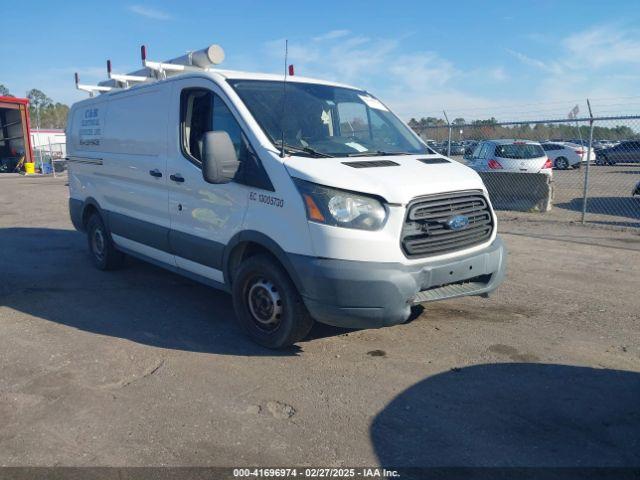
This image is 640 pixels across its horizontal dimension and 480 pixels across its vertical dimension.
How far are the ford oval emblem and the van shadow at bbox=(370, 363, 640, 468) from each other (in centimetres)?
109

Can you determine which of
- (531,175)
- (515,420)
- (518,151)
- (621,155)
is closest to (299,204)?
(515,420)

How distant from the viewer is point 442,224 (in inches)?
168

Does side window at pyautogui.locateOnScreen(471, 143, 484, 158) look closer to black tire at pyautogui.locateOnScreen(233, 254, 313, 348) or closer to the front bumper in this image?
the front bumper

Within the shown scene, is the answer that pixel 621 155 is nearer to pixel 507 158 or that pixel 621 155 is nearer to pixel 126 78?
pixel 507 158

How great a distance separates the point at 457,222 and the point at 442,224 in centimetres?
16

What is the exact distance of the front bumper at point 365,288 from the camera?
3916mm

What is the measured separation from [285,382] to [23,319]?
10.1 ft

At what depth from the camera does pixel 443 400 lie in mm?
3709

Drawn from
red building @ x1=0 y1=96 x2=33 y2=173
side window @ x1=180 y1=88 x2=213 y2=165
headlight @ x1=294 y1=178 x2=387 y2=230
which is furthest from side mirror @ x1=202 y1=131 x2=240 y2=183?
red building @ x1=0 y1=96 x2=33 y2=173

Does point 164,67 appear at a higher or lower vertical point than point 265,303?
higher

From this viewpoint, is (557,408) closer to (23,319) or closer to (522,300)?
(522,300)

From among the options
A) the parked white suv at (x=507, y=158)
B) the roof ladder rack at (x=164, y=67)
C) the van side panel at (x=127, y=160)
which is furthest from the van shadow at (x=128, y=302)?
the parked white suv at (x=507, y=158)

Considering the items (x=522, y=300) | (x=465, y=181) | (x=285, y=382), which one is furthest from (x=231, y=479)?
(x=522, y=300)

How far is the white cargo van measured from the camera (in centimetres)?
396
